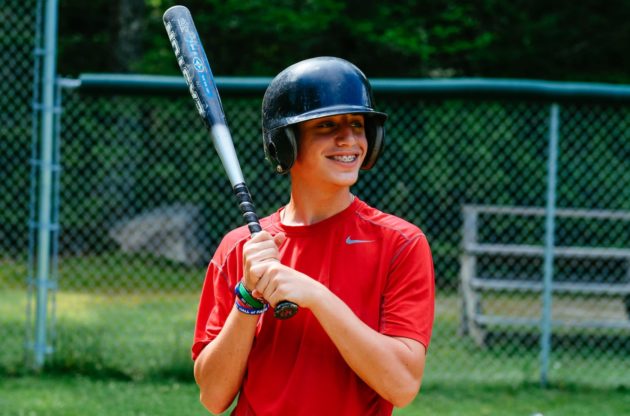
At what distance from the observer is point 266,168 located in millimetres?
8430

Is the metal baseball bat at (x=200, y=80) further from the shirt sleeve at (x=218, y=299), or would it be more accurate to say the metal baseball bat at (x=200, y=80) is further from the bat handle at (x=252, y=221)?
the shirt sleeve at (x=218, y=299)

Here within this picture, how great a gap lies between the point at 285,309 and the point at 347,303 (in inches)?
9.2

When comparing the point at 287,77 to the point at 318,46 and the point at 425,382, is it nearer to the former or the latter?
the point at 425,382

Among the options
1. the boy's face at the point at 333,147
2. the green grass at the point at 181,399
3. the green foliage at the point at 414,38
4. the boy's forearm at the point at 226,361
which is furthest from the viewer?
the green foliage at the point at 414,38

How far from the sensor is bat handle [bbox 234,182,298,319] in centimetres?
209

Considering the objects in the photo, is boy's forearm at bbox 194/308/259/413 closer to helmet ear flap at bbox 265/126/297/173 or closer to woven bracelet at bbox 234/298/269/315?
woven bracelet at bbox 234/298/269/315

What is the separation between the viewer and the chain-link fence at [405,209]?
25.4 feet

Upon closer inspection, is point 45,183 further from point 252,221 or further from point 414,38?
point 414,38

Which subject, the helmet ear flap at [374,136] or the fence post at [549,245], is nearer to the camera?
the helmet ear flap at [374,136]

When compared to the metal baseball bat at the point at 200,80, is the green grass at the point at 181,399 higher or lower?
lower

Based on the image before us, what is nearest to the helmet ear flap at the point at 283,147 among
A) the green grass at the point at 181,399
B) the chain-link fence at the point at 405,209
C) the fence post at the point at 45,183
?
the green grass at the point at 181,399

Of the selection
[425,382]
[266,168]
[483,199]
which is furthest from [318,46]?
[425,382]

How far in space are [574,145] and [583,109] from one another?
0.45 metres

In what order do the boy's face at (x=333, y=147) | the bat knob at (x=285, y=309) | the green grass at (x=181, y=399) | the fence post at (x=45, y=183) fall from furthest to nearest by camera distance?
the fence post at (x=45, y=183)
the green grass at (x=181, y=399)
the boy's face at (x=333, y=147)
the bat knob at (x=285, y=309)
